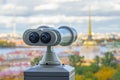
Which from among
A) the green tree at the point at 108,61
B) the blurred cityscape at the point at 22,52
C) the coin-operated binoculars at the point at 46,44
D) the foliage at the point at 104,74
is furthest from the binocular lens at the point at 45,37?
the green tree at the point at 108,61

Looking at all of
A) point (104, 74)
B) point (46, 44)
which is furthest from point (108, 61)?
point (46, 44)

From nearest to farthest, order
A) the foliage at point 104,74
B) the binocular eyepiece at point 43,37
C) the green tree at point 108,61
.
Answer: the binocular eyepiece at point 43,37, the foliage at point 104,74, the green tree at point 108,61

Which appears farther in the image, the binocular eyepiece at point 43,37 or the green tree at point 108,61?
the green tree at point 108,61

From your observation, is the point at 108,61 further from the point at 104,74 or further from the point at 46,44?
the point at 46,44

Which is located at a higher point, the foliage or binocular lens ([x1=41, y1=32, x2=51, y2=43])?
binocular lens ([x1=41, y1=32, x2=51, y2=43])

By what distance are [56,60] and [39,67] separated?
8 cm

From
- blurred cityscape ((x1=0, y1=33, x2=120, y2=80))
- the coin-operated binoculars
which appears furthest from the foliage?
the coin-operated binoculars

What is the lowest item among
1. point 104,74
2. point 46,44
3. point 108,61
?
point 104,74

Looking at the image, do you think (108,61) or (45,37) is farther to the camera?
(108,61)

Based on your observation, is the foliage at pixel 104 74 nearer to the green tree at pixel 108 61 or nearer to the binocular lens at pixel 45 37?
the green tree at pixel 108 61

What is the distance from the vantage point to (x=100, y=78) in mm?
10633

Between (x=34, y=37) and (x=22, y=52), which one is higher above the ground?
(x=34, y=37)

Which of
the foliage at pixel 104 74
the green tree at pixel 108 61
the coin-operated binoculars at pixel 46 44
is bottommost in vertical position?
the foliage at pixel 104 74

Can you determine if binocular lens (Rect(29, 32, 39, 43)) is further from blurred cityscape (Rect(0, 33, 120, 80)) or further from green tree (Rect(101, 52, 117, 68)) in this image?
→ green tree (Rect(101, 52, 117, 68))
